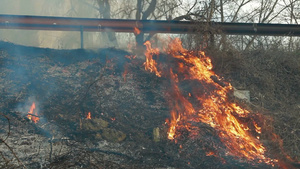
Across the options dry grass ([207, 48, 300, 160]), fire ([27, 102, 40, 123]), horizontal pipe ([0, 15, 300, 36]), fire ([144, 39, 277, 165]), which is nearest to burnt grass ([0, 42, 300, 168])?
dry grass ([207, 48, 300, 160])

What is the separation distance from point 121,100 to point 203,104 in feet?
7.60

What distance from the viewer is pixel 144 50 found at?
36.6 ft

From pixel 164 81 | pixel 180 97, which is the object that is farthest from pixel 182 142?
pixel 164 81

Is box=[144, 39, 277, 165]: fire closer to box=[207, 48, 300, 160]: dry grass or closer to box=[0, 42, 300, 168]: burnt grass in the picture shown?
box=[0, 42, 300, 168]: burnt grass

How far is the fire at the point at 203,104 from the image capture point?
7.13 metres

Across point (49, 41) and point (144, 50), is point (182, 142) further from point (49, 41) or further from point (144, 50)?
point (49, 41)

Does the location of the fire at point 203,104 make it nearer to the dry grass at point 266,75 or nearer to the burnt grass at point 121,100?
the burnt grass at point 121,100

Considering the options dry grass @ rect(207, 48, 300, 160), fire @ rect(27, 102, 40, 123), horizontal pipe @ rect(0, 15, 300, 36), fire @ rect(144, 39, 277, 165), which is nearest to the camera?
fire @ rect(144, 39, 277, 165)

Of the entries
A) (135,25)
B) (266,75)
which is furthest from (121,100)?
(266,75)

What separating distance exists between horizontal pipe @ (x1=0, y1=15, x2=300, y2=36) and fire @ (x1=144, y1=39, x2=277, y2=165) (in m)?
0.71

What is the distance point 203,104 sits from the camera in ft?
27.7

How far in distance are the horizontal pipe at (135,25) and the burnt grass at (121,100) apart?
0.76m

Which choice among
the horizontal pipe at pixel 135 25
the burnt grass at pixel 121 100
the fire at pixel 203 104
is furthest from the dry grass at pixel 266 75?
the horizontal pipe at pixel 135 25

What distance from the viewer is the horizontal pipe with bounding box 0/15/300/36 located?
10.2 m
